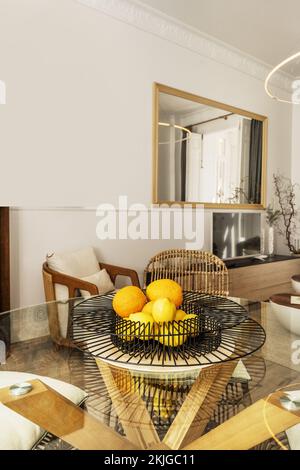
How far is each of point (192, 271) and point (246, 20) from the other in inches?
93.9

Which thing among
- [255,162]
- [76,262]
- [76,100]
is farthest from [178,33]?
[76,262]

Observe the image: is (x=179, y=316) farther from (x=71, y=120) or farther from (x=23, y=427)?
(x=71, y=120)

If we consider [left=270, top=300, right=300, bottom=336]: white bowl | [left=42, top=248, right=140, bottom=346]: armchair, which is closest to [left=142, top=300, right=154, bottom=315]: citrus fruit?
[left=42, top=248, right=140, bottom=346]: armchair

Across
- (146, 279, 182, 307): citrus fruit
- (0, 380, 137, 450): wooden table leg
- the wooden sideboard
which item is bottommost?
the wooden sideboard

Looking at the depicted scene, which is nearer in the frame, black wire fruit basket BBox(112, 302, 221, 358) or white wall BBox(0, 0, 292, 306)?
black wire fruit basket BBox(112, 302, 221, 358)

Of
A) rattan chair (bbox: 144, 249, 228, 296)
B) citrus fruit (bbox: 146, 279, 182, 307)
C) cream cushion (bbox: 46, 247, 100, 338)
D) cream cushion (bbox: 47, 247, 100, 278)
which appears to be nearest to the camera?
citrus fruit (bbox: 146, 279, 182, 307)

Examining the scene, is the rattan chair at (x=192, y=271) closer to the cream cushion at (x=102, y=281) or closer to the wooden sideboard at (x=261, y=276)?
the wooden sideboard at (x=261, y=276)

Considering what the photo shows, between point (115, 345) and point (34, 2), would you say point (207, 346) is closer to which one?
point (115, 345)

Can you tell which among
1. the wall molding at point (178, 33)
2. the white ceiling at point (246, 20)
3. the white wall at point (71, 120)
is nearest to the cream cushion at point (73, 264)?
the white wall at point (71, 120)

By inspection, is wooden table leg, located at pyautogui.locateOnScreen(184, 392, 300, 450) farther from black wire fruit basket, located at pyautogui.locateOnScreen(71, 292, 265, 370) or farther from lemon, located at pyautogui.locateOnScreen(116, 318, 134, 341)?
lemon, located at pyautogui.locateOnScreen(116, 318, 134, 341)

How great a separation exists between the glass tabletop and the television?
258 centimetres

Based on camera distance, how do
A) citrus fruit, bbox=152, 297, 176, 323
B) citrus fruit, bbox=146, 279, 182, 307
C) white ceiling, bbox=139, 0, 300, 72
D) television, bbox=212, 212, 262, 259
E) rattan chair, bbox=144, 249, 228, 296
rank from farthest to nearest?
television, bbox=212, 212, 262, 259 < white ceiling, bbox=139, 0, 300, 72 < rattan chair, bbox=144, 249, 228, 296 < citrus fruit, bbox=146, 279, 182, 307 < citrus fruit, bbox=152, 297, 176, 323

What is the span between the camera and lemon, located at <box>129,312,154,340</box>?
89cm

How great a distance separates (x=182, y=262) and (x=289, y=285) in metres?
1.61
